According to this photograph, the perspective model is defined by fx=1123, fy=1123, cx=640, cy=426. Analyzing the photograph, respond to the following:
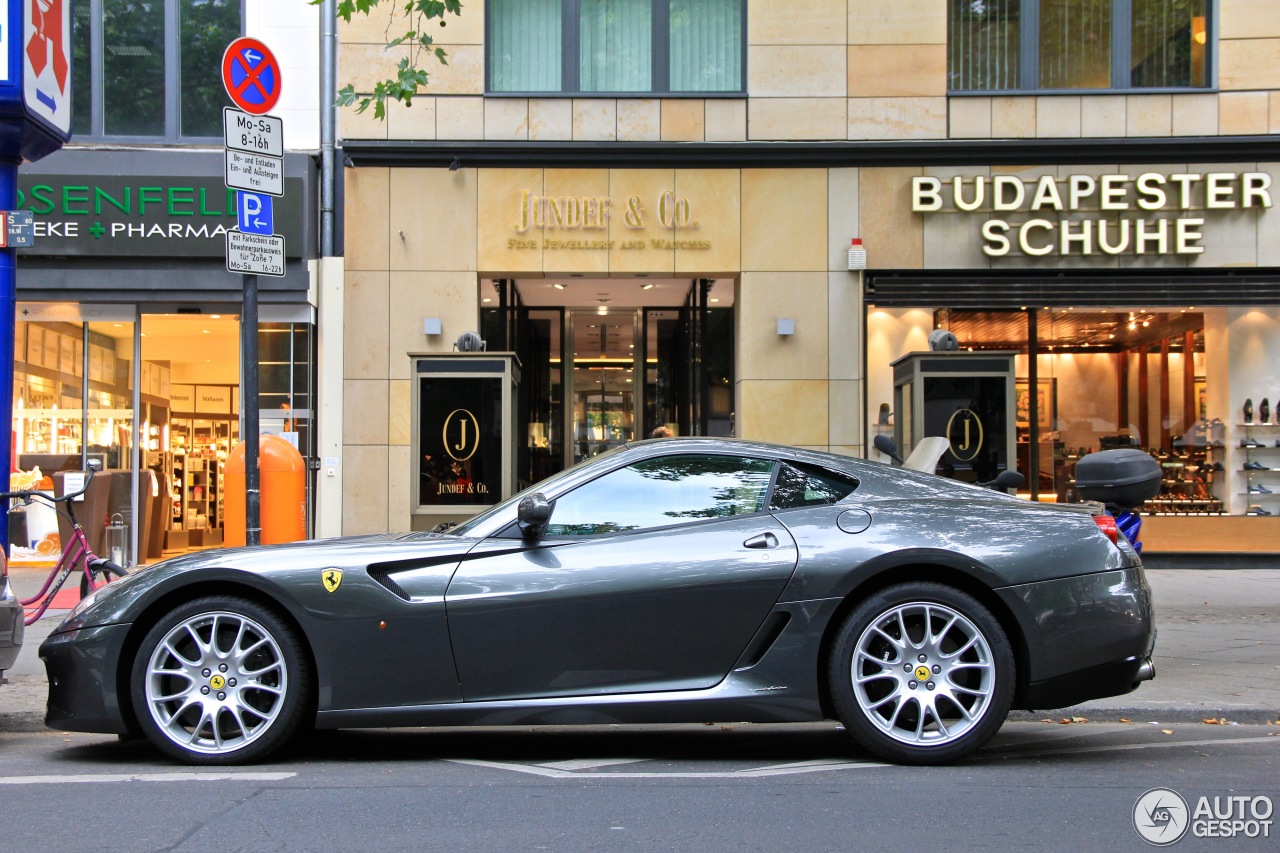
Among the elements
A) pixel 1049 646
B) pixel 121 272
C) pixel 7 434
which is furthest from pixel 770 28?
pixel 1049 646

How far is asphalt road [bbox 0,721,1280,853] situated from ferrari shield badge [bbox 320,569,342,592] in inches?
30.0

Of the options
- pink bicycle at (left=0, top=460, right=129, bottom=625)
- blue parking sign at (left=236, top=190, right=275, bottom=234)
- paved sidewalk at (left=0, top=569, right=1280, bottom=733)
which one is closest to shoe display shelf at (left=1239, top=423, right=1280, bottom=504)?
paved sidewalk at (left=0, top=569, right=1280, bottom=733)

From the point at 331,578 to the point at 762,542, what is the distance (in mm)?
1800

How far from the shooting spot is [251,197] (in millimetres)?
6922

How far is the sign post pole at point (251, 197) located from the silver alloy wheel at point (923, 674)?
374 centimetres

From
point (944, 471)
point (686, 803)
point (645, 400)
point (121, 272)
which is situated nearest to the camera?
point (686, 803)

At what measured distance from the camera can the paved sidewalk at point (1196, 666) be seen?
5.92 metres

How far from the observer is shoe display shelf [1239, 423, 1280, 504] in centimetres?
1303

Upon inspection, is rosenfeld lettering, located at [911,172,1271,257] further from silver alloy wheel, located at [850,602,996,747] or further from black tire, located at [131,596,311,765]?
black tire, located at [131,596,311,765]

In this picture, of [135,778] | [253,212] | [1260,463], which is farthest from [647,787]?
[1260,463]

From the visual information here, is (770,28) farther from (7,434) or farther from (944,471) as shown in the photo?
(7,434)

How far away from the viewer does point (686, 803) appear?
4.16 meters

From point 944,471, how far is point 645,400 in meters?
6.10

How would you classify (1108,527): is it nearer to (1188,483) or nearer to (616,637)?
(616,637)
